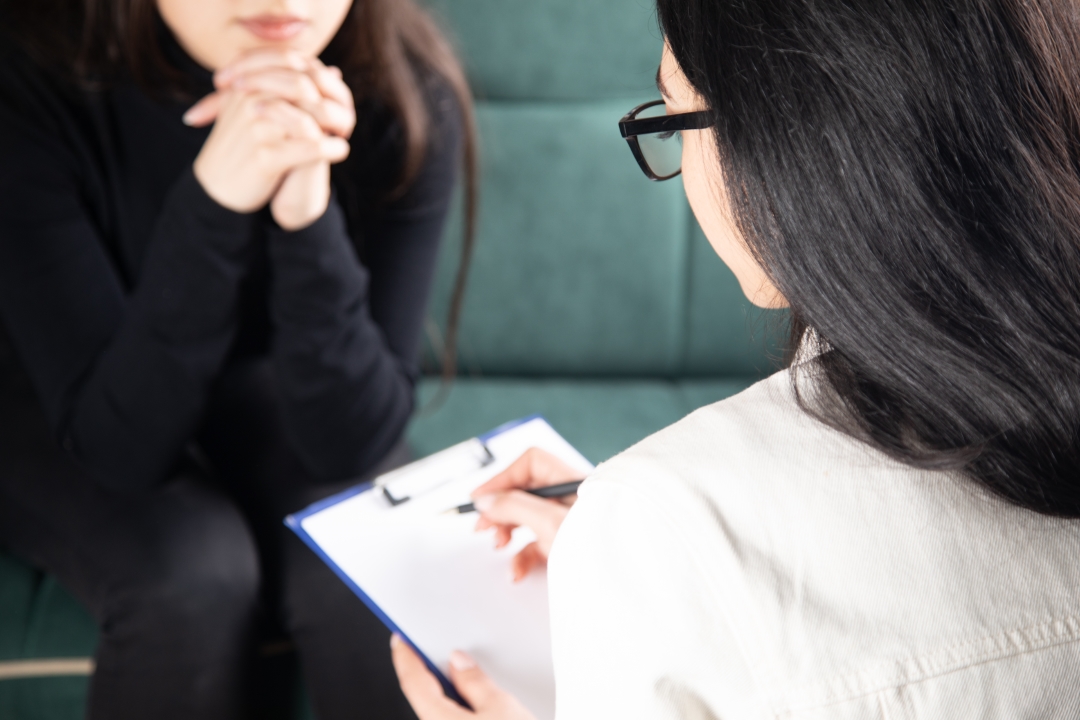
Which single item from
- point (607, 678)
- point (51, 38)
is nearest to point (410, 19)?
point (51, 38)

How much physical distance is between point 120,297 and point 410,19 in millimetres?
507

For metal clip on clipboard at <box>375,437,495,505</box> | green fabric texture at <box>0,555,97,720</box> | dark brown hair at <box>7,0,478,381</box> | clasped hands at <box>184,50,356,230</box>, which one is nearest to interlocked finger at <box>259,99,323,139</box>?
clasped hands at <box>184,50,356,230</box>

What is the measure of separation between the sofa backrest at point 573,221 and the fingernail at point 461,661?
3.15 ft

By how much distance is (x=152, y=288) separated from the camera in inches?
34.2

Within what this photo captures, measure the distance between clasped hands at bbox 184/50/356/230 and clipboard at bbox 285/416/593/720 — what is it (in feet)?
1.05

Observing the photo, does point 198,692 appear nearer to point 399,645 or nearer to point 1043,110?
point 399,645

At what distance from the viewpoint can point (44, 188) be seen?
35.6 inches

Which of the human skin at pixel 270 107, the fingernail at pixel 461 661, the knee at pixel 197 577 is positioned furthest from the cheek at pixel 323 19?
the fingernail at pixel 461 661

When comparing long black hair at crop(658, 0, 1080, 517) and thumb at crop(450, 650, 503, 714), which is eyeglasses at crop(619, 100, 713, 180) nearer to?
long black hair at crop(658, 0, 1080, 517)

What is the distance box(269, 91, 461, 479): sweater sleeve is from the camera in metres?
0.92

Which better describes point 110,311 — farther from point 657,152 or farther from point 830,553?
point 830,553

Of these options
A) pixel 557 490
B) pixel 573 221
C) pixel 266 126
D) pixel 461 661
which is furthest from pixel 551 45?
pixel 461 661

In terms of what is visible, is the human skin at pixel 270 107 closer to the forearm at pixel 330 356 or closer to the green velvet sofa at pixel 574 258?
the forearm at pixel 330 356

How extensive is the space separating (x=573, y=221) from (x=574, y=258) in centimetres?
6
